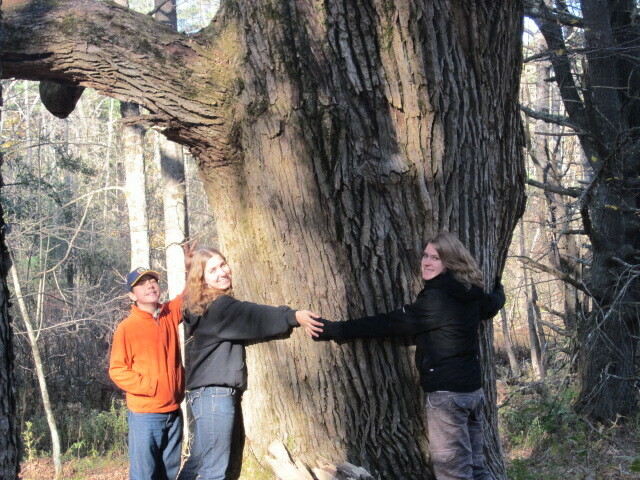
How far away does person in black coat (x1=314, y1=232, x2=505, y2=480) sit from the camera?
3.37 m

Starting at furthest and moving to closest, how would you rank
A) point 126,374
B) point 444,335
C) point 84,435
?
point 84,435
point 126,374
point 444,335

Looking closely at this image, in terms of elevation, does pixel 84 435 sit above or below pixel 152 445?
below

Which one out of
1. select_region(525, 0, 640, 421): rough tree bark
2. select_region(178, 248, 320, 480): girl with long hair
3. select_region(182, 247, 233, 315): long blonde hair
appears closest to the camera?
select_region(178, 248, 320, 480): girl with long hair

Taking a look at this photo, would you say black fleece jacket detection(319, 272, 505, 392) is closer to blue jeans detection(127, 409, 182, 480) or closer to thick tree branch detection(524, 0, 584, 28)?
blue jeans detection(127, 409, 182, 480)

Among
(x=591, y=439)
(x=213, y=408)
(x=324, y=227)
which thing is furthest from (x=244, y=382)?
(x=591, y=439)

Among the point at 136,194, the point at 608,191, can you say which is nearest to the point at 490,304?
the point at 608,191

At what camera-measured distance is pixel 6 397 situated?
241 centimetres

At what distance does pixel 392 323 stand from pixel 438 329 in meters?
0.30

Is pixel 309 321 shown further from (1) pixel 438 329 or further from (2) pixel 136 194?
(2) pixel 136 194

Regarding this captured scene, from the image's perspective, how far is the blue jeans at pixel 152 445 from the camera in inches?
160

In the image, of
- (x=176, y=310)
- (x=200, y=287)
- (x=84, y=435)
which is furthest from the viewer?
(x=84, y=435)

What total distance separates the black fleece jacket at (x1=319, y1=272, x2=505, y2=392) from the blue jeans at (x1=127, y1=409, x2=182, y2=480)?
1.50 m

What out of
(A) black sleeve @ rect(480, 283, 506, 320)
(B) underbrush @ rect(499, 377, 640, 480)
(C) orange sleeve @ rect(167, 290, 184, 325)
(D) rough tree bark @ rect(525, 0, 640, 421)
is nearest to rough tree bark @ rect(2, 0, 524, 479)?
(A) black sleeve @ rect(480, 283, 506, 320)

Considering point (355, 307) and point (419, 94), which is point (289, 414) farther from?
point (419, 94)
